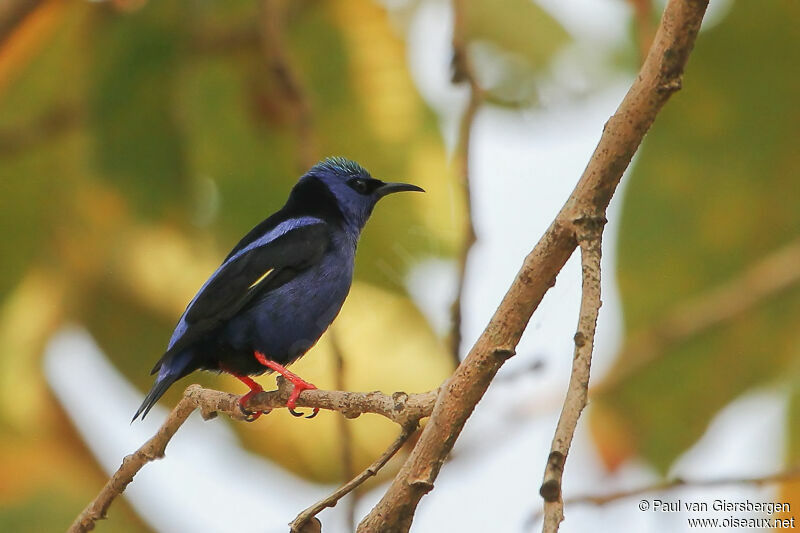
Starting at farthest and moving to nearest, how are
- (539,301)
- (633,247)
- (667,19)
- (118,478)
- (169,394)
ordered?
(169,394), (633,247), (118,478), (539,301), (667,19)

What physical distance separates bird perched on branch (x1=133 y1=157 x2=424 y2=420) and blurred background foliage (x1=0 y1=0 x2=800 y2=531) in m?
0.75

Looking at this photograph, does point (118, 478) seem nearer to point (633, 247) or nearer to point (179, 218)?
point (179, 218)

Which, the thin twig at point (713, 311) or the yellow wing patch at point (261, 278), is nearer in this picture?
the yellow wing patch at point (261, 278)

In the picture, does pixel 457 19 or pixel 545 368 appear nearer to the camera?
pixel 545 368

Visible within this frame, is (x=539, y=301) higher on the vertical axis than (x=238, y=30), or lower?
lower

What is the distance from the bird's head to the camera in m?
4.98

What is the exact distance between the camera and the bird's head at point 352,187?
16.4 feet

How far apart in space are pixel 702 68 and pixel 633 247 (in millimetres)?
1067

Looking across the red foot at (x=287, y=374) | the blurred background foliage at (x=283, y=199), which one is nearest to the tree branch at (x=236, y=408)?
the red foot at (x=287, y=374)

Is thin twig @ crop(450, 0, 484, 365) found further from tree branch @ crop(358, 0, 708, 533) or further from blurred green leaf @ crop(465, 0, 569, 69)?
blurred green leaf @ crop(465, 0, 569, 69)

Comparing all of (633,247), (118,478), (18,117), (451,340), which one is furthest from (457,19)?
(18,117)

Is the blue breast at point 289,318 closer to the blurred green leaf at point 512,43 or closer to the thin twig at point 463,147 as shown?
the thin twig at point 463,147

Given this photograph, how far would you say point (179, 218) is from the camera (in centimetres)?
545

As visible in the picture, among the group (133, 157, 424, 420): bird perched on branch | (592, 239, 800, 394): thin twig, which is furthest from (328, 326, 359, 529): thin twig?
(592, 239, 800, 394): thin twig
